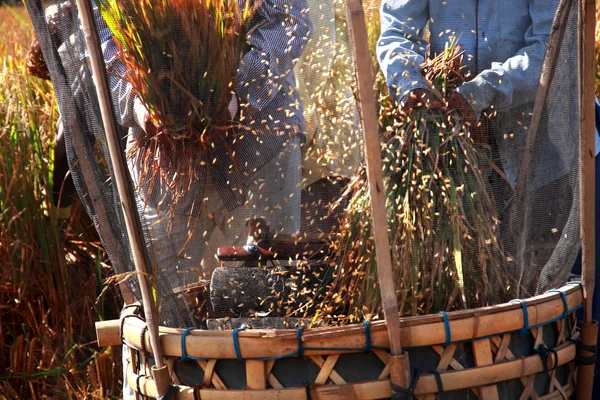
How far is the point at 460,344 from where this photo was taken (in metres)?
1.41

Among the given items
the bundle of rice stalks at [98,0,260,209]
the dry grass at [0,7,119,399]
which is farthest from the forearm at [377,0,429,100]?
the dry grass at [0,7,119,399]

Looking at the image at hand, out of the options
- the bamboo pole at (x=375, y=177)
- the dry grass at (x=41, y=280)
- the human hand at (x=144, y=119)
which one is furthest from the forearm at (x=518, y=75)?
the dry grass at (x=41, y=280)

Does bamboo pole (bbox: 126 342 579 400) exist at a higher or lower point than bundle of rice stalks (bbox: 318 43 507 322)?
lower

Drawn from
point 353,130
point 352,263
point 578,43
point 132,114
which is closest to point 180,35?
point 132,114

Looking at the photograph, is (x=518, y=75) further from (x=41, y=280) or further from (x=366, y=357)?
(x=41, y=280)

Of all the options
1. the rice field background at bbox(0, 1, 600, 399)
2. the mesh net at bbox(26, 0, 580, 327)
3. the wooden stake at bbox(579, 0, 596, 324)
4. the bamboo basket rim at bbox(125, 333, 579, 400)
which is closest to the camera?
the bamboo basket rim at bbox(125, 333, 579, 400)

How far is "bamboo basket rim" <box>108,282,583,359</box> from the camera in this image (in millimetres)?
1357

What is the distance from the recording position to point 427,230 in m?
1.63

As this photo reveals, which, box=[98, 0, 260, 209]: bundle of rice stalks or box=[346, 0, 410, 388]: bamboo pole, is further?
box=[98, 0, 260, 209]: bundle of rice stalks

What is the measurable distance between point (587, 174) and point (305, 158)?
63 cm

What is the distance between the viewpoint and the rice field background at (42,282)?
2.87 m

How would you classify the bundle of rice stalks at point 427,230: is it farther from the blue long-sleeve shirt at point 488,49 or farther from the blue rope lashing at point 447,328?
the blue rope lashing at point 447,328

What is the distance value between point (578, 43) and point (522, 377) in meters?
0.72

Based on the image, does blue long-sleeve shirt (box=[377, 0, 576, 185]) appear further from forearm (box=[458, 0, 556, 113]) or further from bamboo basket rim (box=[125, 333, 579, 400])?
bamboo basket rim (box=[125, 333, 579, 400])
